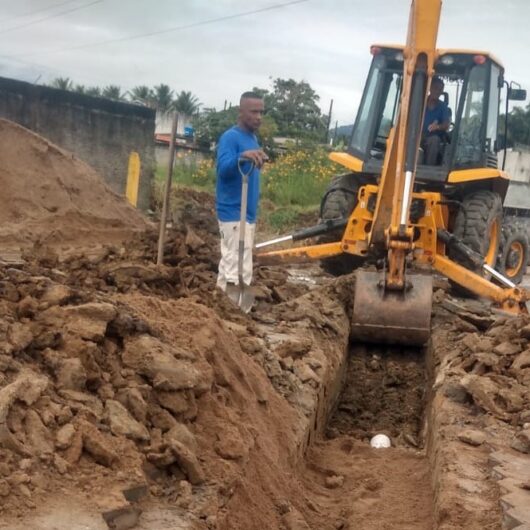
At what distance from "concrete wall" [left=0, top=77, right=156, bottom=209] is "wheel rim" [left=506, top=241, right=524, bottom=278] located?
5.20 m

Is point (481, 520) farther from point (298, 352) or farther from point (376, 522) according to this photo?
point (298, 352)

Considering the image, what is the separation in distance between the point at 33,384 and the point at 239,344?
7.44 ft

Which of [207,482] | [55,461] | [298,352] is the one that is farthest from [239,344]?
[55,461]

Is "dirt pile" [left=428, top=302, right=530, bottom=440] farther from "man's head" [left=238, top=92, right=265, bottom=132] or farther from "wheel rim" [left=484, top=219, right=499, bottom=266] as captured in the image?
"wheel rim" [left=484, top=219, right=499, bottom=266]

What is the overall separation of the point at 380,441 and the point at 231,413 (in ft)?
7.22

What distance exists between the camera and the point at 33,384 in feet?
11.7

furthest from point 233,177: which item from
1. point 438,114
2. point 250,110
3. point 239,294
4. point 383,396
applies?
point 438,114

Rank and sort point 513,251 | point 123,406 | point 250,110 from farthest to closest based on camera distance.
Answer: point 513,251, point 250,110, point 123,406

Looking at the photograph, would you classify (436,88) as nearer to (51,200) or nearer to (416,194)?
(416,194)

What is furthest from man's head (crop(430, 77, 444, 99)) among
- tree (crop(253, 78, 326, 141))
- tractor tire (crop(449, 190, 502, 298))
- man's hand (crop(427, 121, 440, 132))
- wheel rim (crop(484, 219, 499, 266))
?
tree (crop(253, 78, 326, 141))

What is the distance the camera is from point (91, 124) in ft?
41.2

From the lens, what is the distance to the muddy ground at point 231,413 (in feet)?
11.0

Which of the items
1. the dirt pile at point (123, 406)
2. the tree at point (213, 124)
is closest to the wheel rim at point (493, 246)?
the dirt pile at point (123, 406)

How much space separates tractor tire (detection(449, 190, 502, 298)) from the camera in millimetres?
9555
